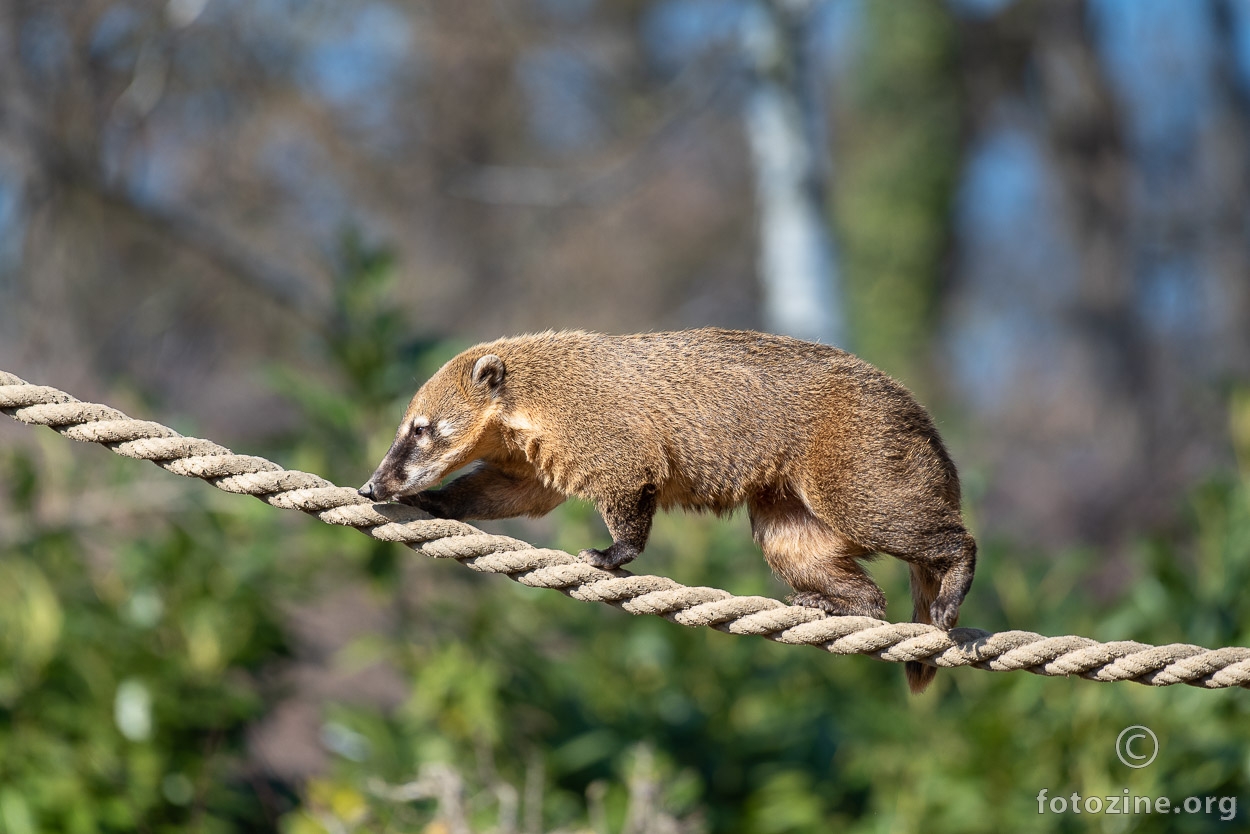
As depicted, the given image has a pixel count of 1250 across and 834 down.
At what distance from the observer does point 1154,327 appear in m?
20.7

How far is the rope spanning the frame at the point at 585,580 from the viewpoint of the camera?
309 cm

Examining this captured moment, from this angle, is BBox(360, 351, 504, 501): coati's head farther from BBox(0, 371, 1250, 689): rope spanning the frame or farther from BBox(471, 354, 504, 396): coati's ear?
BBox(0, 371, 1250, 689): rope spanning the frame

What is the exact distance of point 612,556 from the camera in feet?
11.5

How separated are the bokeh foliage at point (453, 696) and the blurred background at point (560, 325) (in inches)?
1.1

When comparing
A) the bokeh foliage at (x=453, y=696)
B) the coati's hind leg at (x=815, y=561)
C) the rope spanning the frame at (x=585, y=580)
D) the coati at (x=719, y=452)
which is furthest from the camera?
the bokeh foliage at (x=453, y=696)

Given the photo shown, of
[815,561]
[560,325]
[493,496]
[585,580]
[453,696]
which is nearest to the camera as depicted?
[585,580]

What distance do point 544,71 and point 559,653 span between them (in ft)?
48.3

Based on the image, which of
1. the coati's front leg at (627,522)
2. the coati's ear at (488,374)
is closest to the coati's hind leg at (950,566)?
the coati's front leg at (627,522)

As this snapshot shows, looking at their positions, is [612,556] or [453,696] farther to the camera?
[453,696]

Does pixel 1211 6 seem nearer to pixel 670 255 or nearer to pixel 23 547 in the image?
pixel 670 255

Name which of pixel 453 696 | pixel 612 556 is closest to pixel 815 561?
pixel 612 556

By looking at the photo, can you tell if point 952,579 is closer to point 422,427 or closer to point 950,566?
point 950,566

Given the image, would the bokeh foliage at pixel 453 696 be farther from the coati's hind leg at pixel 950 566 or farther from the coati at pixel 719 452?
the coati's hind leg at pixel 950 566

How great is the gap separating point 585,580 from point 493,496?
788 mm
